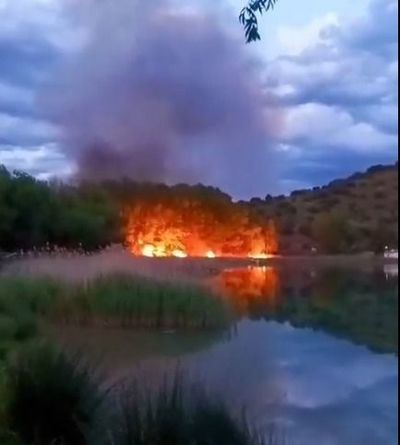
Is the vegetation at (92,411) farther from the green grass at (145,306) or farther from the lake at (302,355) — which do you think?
the green grass at (145,306)

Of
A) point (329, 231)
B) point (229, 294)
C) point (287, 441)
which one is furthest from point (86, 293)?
point (329, 231)

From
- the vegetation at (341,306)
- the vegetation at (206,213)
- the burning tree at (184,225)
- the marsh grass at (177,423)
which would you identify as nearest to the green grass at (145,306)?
the vegetation at (341,306)

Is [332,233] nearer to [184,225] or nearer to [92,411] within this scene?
[92,411]

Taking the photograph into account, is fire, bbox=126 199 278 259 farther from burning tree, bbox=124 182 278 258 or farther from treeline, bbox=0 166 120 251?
treeline, bbox=0 166 120 251

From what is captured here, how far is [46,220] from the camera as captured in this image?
25.9m

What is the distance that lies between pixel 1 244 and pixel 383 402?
19.6 meters

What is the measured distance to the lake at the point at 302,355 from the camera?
532cm

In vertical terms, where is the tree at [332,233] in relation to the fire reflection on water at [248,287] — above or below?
above

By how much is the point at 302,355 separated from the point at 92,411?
4326 millimetres

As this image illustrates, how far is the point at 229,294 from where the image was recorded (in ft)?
51.0

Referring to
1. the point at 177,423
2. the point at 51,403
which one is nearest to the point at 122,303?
the point at 51,403

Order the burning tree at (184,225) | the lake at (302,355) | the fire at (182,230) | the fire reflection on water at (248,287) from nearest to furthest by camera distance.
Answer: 1. the lake at (302,355)
2. the fire reflection on water at (248,287)
3. the burning tree at (184,225)
4. the fire at (182,230)

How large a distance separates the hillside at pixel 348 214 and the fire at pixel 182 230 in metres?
11.4

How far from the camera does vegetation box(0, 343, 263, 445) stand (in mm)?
5141
